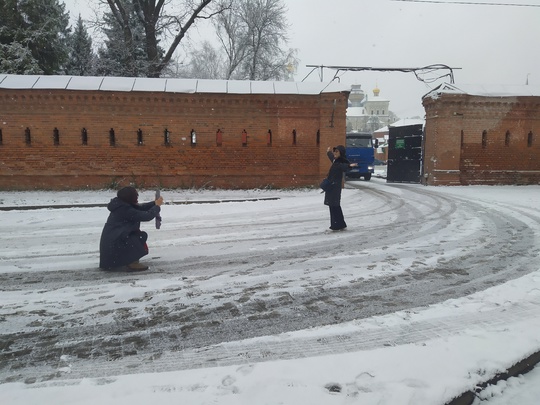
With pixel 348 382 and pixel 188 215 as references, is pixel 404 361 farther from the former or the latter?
pixel 188 215

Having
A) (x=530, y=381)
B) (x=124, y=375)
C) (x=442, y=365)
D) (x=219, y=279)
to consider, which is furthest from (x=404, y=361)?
(x=219, y=279)

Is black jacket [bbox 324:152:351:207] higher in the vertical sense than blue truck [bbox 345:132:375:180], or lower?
lower

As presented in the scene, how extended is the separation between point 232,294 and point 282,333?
3.64 feet

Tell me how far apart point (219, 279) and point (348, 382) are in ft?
8.35

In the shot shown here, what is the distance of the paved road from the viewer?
294cm

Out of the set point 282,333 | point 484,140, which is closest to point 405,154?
point 484,140

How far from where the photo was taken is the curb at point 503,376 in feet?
7.72

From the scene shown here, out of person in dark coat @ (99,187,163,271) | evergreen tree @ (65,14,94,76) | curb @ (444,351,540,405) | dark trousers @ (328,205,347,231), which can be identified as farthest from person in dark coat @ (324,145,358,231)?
evergreen tree @ (65,14,94,76)

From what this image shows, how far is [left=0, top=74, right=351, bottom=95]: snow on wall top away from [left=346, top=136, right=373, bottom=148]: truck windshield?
8731 mm

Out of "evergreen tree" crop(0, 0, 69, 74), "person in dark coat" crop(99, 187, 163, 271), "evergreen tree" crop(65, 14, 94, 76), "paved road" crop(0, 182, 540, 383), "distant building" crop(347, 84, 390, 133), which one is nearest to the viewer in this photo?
"paved road" crop(0, 182, 540, 383)

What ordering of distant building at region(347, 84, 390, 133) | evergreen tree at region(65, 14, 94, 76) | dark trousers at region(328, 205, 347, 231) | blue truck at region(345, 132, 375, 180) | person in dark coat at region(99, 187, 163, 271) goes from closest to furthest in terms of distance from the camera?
person in dark coat at region(99, 187, 163, 271) → dark trousers at region(328, 205, 347, 231) → blue truck at region(345, 132, 375, 180) → evergreen tree at region(65, 14, 94, 76) → distant building at region(347, 84, 390, 133)

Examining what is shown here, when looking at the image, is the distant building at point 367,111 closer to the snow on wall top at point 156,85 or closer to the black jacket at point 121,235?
the snow on wall top at point 156,85

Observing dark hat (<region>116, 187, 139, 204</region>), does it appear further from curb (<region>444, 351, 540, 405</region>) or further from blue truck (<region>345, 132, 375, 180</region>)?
blue truck (<region>345, 132, 375, 180</region>)

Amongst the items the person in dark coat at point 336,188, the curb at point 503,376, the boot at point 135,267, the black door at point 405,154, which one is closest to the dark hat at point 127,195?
the boot at point 135,267
